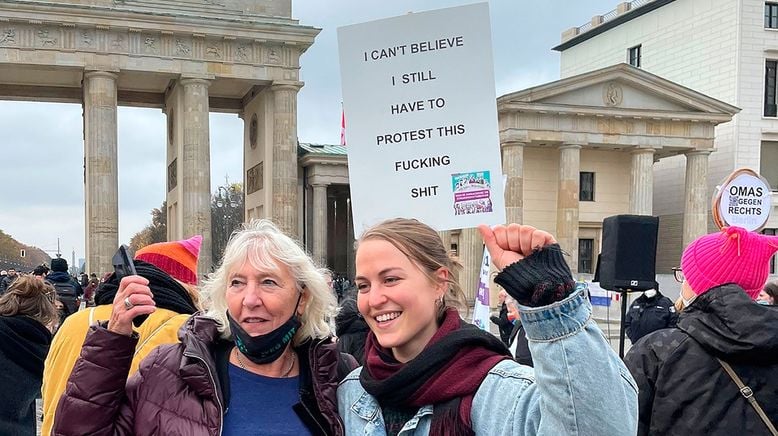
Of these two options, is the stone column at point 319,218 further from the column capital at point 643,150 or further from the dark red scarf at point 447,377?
the dark red scarf at point 447,377

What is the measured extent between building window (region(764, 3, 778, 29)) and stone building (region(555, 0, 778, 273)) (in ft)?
0.19

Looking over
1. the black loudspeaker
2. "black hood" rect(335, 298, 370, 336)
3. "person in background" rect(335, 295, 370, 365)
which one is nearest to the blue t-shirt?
"person in background" rect(335, 295, 370, 365)

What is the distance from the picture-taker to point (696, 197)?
36.5 meters

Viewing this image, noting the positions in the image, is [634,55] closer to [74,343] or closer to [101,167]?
[101,167]

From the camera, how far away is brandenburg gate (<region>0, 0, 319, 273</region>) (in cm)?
3122

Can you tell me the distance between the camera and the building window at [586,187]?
1502 inches

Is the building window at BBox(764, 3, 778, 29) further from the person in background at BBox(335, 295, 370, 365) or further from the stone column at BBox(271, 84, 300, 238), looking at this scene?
the person in background at BBox(335, 295, 370, 365)

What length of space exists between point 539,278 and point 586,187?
126 ft

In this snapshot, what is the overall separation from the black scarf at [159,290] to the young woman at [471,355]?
1506mm

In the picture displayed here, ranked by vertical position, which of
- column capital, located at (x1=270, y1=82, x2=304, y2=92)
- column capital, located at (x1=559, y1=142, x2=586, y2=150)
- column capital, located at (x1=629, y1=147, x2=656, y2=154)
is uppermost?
column capital, located at (x1=270, y1=82, x2=304, y2=92)

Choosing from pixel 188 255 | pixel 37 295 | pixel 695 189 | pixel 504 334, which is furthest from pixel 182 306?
pixel 695 189

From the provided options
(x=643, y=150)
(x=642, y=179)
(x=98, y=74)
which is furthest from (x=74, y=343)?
(x=642, y=179)

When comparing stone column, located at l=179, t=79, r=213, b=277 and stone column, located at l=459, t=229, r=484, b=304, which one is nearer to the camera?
stone column, located at l=459, t=229, r=484, b=304

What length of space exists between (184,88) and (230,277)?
3345cm
